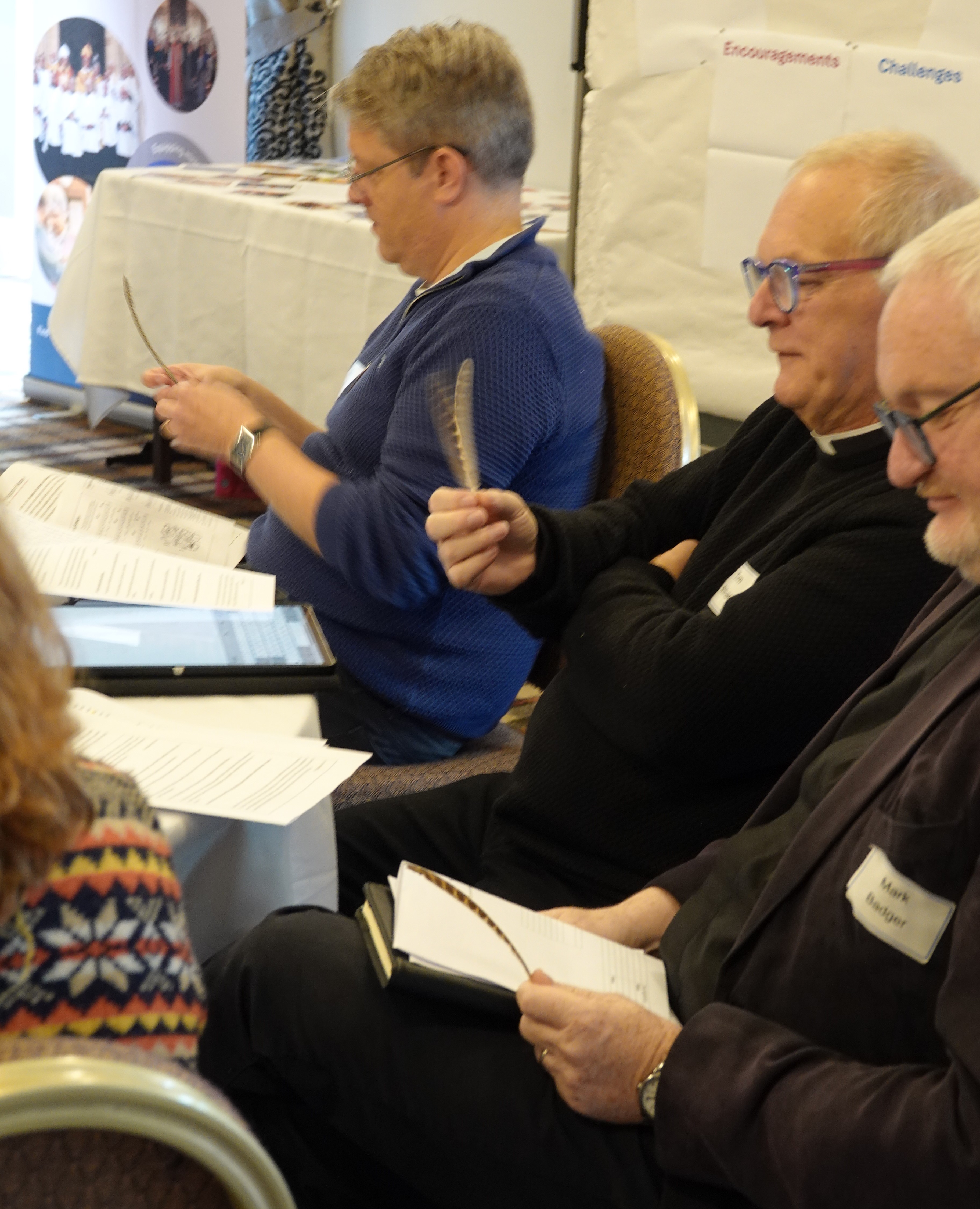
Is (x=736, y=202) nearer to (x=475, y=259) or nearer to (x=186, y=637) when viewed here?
(x=475, y=259)

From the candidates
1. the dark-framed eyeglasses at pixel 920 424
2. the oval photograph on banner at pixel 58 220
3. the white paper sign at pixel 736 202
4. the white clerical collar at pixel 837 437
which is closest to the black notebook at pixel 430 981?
the dark-framed eyeglasses at pixel 920 424

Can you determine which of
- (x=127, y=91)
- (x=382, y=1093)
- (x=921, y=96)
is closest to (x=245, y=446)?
(x=382, y=1093)

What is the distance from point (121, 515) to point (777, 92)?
138 centimetres

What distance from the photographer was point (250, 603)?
141cm

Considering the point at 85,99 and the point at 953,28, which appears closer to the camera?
the point at 953,28

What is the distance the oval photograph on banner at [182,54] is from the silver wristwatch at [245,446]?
3.60 metres

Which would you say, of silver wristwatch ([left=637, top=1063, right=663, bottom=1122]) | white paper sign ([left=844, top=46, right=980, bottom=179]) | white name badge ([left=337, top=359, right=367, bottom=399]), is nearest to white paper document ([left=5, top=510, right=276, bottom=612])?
white name badge ([left=337, top=359, right=367, bottom=399])

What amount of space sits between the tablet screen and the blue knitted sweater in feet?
0.94

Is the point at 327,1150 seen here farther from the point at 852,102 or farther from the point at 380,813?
the point at 852,102

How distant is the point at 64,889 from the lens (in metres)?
0.60

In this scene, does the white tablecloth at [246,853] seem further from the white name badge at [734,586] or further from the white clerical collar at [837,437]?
the white clerical collar at [837,437]

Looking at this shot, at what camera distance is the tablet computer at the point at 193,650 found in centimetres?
121

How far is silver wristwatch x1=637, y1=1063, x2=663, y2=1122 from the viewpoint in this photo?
938 millimetres

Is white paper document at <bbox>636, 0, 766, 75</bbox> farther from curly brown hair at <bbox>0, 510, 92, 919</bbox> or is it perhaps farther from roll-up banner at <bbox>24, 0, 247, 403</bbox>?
roll-up banner at <bbox>24, 0, 247, 403</bbox>
